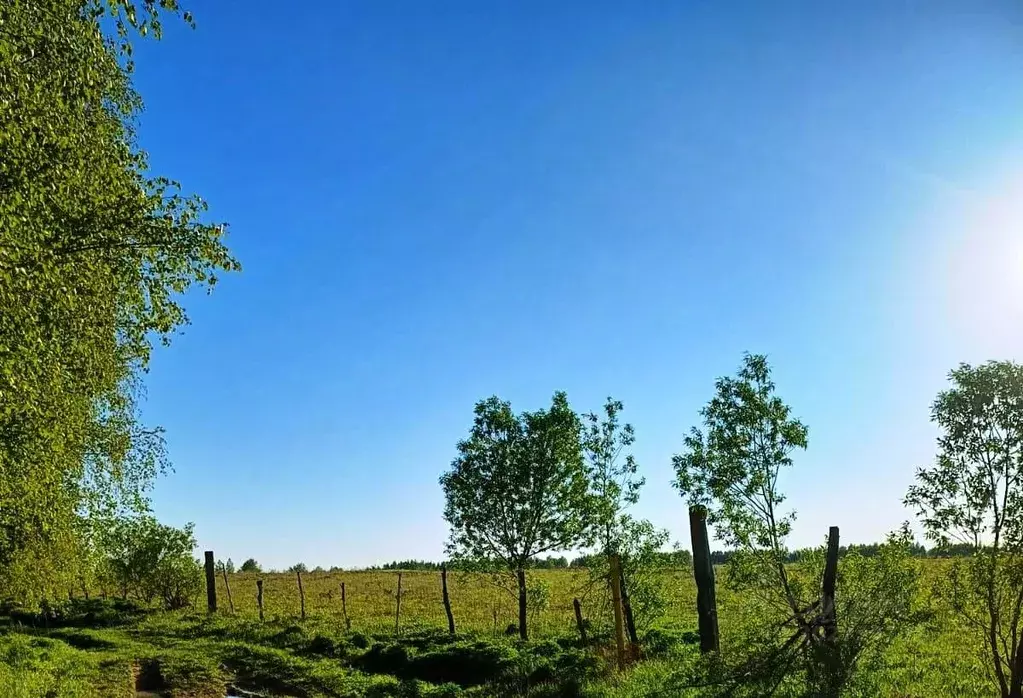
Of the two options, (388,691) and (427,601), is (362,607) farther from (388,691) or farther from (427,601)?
(388,691)

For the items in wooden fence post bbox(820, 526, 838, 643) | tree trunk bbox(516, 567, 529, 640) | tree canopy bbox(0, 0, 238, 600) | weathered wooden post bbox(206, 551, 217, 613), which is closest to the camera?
tree canopy bbox(0, 0, 238, 600)

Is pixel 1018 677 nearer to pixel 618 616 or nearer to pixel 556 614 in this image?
pixel 618 616

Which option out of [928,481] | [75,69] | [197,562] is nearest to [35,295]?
[75,69]

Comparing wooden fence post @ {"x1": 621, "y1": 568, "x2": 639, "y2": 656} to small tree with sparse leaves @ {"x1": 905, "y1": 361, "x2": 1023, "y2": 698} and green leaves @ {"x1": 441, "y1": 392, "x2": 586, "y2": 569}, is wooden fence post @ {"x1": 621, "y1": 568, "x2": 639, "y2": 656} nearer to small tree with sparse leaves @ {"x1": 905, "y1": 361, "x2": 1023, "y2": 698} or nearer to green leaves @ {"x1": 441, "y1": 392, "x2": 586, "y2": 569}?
green leaves @ {"x1": 441, "y1": 392, "x2": 586, "y2": 569}

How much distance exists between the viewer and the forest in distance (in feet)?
29.0

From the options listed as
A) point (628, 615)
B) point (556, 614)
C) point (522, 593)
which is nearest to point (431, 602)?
point (556, 614)

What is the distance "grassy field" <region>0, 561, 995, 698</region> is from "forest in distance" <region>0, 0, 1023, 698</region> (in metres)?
0.11

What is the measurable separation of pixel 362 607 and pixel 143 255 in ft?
98.0

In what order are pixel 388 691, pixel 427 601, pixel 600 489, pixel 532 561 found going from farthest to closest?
pixel 427 601
pixel 532 561
pixel 600 489
pixel 388 691

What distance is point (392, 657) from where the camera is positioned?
20594 millimetres

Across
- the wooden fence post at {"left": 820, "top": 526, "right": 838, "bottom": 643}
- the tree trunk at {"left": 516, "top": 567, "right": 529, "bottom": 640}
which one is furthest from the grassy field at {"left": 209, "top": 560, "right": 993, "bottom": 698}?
the wooden fence post at {"left": 820, "top": 526, "right": 838, "bottom": 643}

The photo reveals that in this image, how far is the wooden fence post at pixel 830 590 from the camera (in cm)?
1203

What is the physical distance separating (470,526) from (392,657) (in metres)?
4.66

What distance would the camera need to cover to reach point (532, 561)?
2344 cm
